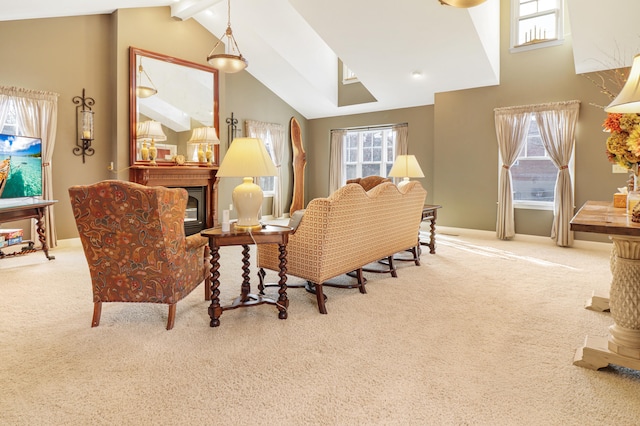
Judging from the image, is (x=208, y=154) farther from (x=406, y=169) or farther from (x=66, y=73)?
(x=406, y=169)

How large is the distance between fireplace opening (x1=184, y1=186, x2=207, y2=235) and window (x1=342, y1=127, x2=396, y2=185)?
340cm

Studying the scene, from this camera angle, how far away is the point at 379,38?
5.68 metres

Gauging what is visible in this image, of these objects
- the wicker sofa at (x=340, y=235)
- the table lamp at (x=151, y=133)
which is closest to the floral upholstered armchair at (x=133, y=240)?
the wicker sofa at (x=340, y=235)

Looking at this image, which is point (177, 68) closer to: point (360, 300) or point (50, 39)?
point (50, 39)

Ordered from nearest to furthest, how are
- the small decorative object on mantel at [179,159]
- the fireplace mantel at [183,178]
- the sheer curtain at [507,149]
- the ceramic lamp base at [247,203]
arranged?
the ceramic lamp base at [247,203] < the fireplace mantel at [183,178] < the sheer curtain at [507,149] < the small decorative object on mantel at [179,159]

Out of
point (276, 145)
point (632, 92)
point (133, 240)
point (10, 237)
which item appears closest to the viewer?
point (632, 92)

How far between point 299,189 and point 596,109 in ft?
18.9

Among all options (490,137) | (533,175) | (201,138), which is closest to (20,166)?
(201,138)

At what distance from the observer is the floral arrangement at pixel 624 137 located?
2.08 meters

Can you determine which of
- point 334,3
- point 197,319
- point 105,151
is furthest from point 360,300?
point 105,151

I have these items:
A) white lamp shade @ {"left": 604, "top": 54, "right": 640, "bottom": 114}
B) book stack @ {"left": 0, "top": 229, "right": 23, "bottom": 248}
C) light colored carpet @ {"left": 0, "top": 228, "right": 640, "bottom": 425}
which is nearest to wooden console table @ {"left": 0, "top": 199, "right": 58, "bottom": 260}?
book stack @ {"left": 0, "top": 229, "right": 23, "bottom": 248}

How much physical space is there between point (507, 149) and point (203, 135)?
4969 millimetres

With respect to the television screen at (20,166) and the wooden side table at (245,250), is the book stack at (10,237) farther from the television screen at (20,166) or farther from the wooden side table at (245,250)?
the wooden side table at (245,250)

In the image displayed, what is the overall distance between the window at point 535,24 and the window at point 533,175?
1.12 m
